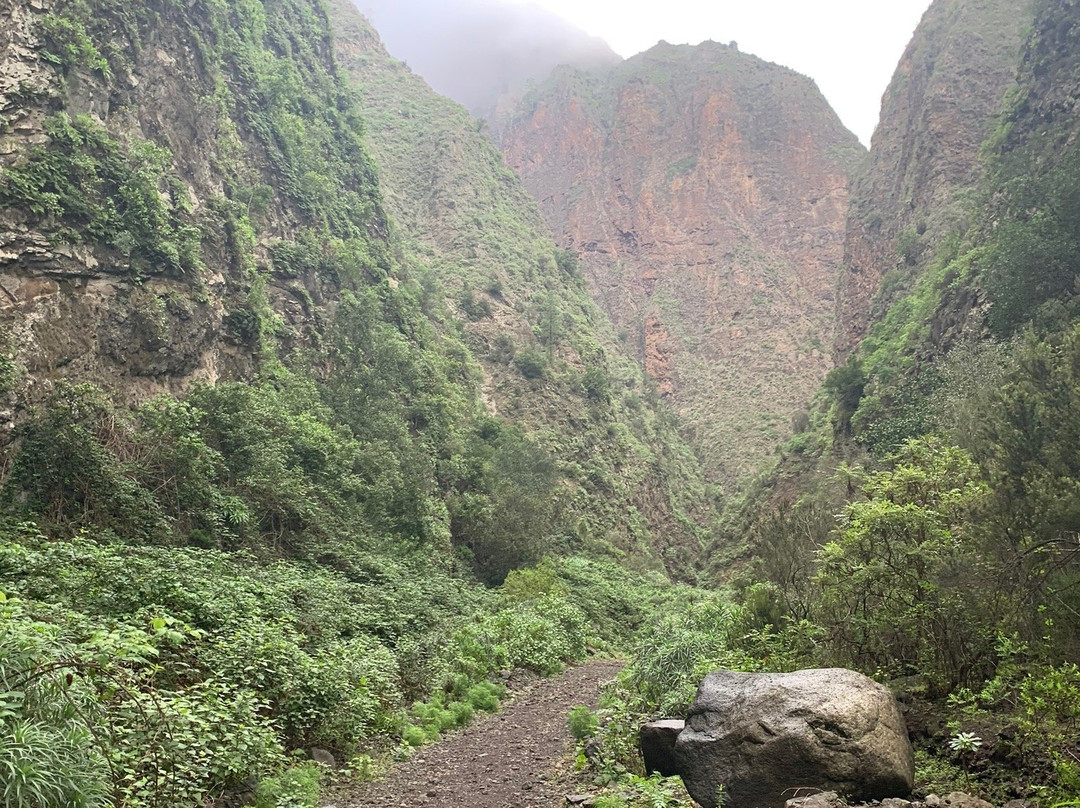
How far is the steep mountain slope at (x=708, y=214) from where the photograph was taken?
247 ft

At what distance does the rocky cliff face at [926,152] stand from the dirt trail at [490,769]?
41595mm

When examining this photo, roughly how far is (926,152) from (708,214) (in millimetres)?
49372

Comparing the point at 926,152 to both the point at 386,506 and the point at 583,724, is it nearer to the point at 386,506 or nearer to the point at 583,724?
the point at 386,506

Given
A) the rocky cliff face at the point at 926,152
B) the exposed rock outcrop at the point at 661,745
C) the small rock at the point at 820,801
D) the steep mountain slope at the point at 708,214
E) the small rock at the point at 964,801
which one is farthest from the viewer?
the steep mountain slope at the point at 708,214

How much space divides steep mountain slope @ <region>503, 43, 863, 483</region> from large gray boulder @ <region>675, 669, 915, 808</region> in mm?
56306

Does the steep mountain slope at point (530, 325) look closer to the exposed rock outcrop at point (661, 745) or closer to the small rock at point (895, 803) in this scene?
the exposed rock outcrop at point (661, 745)

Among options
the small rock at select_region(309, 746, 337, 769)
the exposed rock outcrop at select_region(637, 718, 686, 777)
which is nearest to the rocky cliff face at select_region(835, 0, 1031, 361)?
the exposed rock outcrop at select_region(637, 718, 686, 777)

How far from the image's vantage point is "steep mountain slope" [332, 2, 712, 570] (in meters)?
46.6

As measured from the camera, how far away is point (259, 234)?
104 ft

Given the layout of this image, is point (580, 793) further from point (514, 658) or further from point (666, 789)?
point (514, 658)

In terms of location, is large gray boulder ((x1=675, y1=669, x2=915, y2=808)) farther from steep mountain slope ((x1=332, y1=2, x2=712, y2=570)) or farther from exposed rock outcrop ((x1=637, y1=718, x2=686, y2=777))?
steep mountain slope ((x1=332, y1=2, x2=712, y2=570))

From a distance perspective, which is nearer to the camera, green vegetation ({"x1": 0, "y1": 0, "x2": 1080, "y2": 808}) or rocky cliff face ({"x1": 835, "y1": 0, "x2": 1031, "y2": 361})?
green vegetation ({"x1": 0, "y1": 0, "x2": 1080, "y2": 808})

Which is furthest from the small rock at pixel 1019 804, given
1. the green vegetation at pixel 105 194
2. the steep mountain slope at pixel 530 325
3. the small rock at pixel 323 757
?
the steep mountain slope at pixel 530 325

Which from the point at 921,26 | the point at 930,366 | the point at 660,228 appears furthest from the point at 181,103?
the point at 660,228
